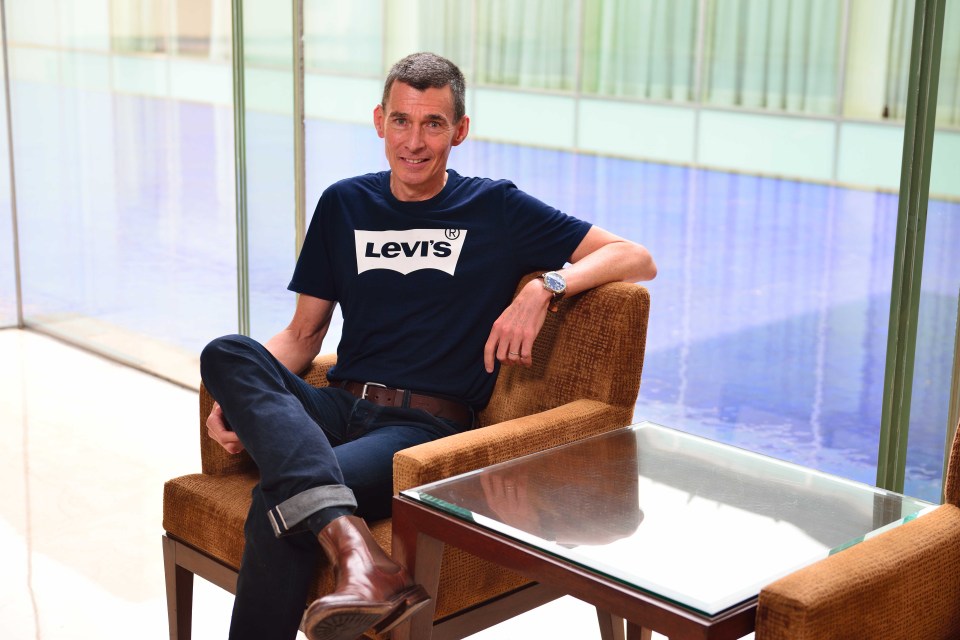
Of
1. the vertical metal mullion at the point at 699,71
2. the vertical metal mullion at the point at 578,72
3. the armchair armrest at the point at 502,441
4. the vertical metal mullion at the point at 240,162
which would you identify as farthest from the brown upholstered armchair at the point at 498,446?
the vertical metal mullion at the point at 578,72

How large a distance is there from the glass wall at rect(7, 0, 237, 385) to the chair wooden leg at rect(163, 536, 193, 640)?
2.67m

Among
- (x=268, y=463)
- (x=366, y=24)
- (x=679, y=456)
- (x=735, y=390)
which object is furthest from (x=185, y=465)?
(x=735, y=390)

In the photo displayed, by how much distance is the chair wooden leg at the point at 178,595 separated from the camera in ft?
7.73

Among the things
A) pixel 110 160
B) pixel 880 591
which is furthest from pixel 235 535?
pixel 110 160

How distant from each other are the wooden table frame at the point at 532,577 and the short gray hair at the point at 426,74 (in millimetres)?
994

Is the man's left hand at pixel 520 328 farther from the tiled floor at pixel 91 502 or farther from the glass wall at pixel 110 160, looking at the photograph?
the glass wall at pixel 110 160

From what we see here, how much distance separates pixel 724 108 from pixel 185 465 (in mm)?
2649

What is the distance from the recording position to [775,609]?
1.42m

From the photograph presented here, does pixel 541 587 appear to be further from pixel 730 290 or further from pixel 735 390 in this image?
pixel 730 290

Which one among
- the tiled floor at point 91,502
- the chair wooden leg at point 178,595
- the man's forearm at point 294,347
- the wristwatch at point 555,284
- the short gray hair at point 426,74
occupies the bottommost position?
the tiled floor at point 91,502

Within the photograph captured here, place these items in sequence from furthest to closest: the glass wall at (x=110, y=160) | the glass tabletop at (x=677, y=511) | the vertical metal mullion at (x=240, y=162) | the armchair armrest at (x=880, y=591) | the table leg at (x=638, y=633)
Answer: the glass wall at (x=110, y=160), the vertical metal mullion at (x=240, y=162), the table leg at (x=638, y=633), the glass tabletop at (x=677, y=511), the armchair armrest at (x=880, y=591)

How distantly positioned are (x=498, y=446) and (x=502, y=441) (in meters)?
0.01

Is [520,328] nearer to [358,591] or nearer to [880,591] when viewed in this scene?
[358,591]

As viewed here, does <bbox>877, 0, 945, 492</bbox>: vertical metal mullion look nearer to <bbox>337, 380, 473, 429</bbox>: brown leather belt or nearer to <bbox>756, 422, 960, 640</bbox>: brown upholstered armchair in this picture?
<bbox>756, 422, 960, 640</bbox>: brown upholstered armchair
